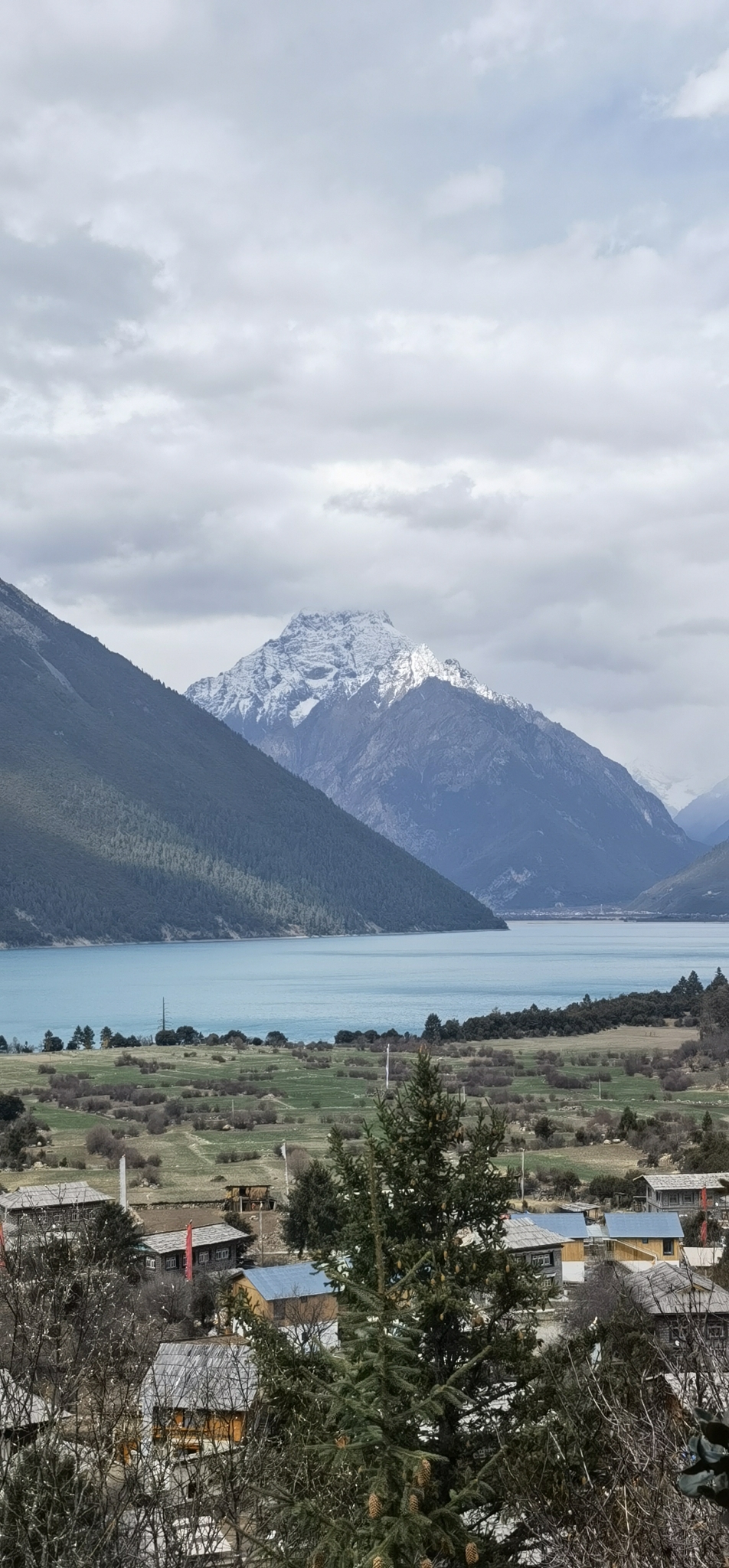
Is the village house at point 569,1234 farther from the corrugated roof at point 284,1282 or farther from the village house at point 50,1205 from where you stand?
the village house at point 50,1205

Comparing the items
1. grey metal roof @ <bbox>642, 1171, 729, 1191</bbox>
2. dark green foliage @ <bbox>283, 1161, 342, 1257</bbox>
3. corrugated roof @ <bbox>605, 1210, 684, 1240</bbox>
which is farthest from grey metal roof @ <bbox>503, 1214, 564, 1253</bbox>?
grey metal roof @ <bbox>642, 1171, 729, 1191</bbox>

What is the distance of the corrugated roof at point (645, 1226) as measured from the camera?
28094 mm

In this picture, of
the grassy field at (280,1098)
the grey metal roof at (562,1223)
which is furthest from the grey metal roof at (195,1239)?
the grassy field at (280,1098)

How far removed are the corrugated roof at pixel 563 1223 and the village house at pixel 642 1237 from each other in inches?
21.5

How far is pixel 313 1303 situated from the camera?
879 inches

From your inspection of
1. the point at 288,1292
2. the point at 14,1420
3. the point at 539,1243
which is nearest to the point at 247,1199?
the point at 539,1243

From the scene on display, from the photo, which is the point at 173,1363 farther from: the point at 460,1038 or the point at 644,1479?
the point at 460,1038

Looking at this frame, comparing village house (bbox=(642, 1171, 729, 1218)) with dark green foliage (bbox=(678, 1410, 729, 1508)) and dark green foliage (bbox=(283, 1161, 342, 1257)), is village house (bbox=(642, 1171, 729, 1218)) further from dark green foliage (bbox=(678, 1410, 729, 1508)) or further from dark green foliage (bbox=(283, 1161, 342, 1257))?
dark green foliage (bbox=(678, 1410, 729, 1508))

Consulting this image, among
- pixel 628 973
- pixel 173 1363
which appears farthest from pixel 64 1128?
pixel 628 973

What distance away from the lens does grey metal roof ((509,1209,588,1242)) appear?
28.0 metres

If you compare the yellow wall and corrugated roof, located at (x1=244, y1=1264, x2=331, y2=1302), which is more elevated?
corrugated roof, located at (x1=244, y1=1264, x2=331, y2=1302)

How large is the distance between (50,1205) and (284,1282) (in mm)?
6724

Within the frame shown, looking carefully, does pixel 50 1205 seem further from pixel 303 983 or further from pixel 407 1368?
pixel 303 983

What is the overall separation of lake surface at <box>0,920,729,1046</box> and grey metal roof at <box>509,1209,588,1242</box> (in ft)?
189
